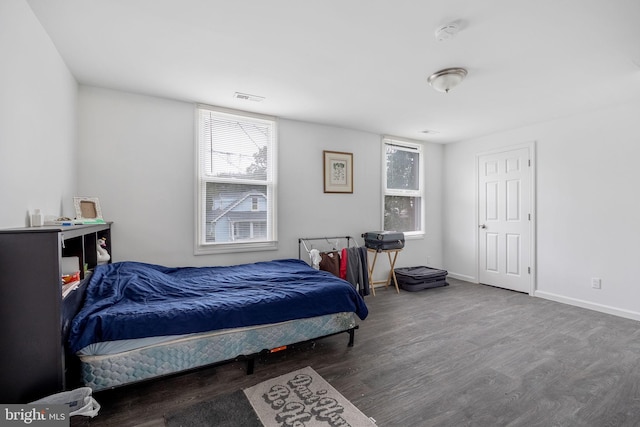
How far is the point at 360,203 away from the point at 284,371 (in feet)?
9.36

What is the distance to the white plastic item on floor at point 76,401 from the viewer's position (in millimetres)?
1389

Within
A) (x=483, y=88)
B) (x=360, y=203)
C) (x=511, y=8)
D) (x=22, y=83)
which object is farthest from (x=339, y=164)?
(x=22, y=83)

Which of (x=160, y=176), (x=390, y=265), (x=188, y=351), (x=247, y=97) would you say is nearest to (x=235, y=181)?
(x=160, y=176)

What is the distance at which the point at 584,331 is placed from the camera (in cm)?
295

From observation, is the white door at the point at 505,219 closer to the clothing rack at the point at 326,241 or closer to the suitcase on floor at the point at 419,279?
the suitcase on floor at the point at 419,279

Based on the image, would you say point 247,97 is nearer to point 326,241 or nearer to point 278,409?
point 326,241

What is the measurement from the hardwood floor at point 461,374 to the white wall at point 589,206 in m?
0.42

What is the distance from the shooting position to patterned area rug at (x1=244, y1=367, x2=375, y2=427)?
65.5 inches

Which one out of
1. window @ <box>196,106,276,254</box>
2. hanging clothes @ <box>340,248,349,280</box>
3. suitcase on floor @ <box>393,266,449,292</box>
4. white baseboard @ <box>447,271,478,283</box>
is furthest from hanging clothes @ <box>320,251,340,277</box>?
white baseboard @ <box>447,271,478,283</box>

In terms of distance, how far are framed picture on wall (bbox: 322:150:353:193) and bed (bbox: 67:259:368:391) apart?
1.74 m

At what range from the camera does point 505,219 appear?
14.7 ft

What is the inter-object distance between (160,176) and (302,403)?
266cm

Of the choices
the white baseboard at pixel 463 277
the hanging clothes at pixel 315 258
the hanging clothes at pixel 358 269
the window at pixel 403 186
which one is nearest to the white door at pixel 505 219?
the white baseboard at pixel 463 277

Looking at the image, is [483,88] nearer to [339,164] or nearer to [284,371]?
[339,164]
